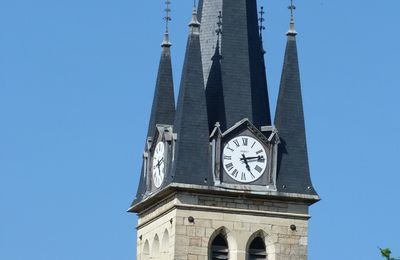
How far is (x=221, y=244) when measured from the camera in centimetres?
5188

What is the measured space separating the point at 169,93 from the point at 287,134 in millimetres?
3781

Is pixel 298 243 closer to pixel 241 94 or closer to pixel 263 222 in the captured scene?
pixel 263 222

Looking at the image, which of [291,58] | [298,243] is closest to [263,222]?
[298,243]

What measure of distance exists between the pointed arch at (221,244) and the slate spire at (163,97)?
128 inches

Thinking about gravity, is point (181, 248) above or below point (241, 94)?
below

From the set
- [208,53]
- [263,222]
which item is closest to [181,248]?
[263,222]

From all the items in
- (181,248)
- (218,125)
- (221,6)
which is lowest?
(181,248)

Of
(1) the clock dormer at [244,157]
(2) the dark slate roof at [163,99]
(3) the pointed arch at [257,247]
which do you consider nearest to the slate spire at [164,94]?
(2) the dark slate roof at [163,99]

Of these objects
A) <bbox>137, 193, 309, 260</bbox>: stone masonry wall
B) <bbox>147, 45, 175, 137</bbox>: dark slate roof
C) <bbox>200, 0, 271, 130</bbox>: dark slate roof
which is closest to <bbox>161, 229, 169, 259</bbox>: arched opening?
<bbox>137, 193, 309, 260</bbox>: stone masonry wall

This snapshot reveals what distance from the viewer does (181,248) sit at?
5119 centimetres

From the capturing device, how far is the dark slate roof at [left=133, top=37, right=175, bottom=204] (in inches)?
2120

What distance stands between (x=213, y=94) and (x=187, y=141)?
6.35ft

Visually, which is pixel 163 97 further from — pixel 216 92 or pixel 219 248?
pixel 219 248

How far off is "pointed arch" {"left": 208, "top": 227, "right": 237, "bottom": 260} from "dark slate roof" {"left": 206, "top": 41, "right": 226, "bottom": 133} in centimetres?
304
